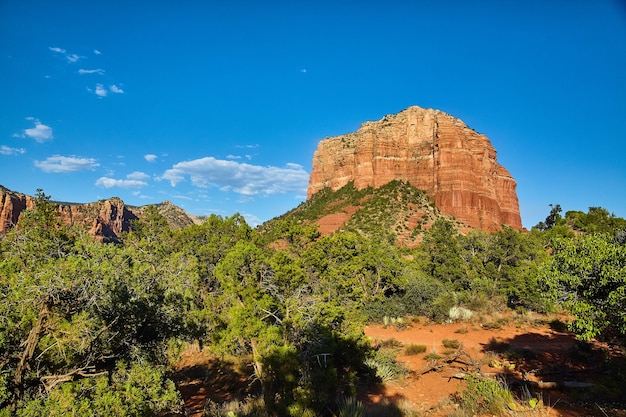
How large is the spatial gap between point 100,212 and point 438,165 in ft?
286

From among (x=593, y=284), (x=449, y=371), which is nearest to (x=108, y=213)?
(x=449, y=371)

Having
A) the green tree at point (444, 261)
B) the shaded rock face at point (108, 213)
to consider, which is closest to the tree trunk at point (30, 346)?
the green tree at point (444, 261)

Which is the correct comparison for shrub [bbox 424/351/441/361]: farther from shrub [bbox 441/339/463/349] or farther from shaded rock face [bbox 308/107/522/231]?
shaded rock face [bbox 308/107/522/231]

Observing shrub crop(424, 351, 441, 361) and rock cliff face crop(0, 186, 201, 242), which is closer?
shrub crop(424, 351, 441, 361)

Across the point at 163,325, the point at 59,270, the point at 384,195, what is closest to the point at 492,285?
the point at 163,325

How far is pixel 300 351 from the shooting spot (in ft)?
27.6

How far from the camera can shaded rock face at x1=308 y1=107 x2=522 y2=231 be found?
8338 cm

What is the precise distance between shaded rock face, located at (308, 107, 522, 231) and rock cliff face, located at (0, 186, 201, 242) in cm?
4809

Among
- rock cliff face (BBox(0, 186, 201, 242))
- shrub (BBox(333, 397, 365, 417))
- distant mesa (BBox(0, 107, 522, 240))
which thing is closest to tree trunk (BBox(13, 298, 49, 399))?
shrub (BBox(333, 397, 365, 417))

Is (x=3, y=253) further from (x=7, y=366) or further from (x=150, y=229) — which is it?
(x=150, y=229)

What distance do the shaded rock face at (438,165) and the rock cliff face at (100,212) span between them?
48.1 meters

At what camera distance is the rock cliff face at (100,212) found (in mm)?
64562

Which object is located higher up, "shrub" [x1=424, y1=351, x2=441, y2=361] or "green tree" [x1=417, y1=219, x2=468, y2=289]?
"green tree" [x1=417, y1=219, x2=468, y2=289]

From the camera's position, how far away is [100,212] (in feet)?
290
